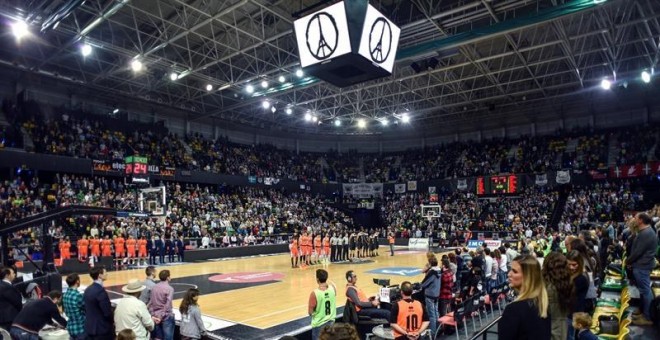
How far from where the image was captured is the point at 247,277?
16125 millimetres

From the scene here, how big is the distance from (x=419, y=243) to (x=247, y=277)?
16.6 metres

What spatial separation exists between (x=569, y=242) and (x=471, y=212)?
30.4m

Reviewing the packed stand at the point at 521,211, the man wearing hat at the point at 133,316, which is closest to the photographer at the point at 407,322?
the man wearing hat at the point at 133,316

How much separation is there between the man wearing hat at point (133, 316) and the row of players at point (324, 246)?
527 inches

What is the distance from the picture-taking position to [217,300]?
11734mm

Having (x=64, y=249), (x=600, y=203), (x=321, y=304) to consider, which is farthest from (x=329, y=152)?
(x=321, y=304)

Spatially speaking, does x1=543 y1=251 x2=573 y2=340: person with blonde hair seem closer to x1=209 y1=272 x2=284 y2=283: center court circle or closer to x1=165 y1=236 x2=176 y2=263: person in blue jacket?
x1=209 y1=272 x2=284 y2=283: center court circle

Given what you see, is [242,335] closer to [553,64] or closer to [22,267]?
[22,267]

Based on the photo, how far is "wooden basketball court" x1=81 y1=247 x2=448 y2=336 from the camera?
1003 cm

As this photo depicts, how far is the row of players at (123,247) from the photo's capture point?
58.3 ft

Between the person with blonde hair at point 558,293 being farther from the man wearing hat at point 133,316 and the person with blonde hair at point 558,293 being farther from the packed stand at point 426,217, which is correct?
the packed stand at point 426,217

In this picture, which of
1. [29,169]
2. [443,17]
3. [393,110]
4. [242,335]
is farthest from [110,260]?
[393,110]

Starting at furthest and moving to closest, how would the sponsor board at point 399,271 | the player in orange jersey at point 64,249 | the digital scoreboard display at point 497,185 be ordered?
the digital scoreboard display at point 497,185 → the player in orange jersey at point 64,249 → the sponsor board at point 399,271

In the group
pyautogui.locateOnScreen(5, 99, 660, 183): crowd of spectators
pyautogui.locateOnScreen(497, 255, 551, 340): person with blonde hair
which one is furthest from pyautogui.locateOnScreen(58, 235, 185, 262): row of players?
pyautogui.locateOnScreen(497, 255, 551, 340): person with blonde hair
